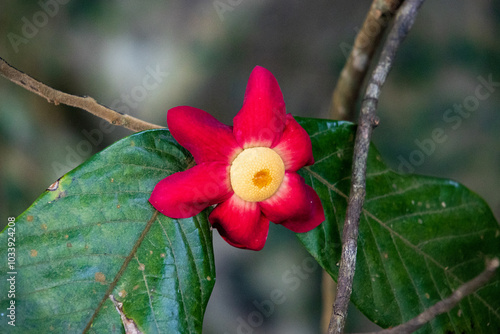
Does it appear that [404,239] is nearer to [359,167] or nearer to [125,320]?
[359,167]

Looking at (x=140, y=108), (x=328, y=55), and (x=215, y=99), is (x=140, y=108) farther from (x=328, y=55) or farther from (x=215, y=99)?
(x=328, y=55)

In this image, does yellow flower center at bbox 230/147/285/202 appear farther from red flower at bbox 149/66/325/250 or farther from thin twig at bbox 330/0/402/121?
thin twig at bbox 330/0/402/121

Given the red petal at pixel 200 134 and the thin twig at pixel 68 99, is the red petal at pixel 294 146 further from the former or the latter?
the thin twig at pixel 68 99

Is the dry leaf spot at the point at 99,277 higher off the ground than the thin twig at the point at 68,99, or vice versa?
the thin twig at the point at 68,99

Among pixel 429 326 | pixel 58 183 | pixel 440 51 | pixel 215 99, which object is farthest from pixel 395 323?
pixel 440 51

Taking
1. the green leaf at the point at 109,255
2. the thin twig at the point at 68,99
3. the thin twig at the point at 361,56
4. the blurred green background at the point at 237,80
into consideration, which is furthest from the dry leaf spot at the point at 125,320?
the blurred green background at the point at 237,80

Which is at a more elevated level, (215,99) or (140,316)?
(215,99)
